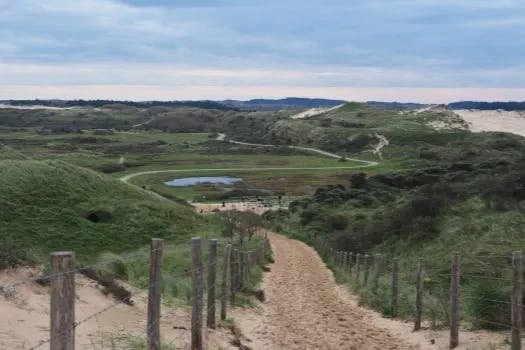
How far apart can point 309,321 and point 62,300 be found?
10.1 meters

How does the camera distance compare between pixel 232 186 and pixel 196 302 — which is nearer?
pixel 196 302

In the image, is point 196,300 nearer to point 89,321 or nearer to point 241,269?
point 89,321

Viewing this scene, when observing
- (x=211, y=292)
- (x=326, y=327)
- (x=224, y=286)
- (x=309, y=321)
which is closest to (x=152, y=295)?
(x=211, y=292)

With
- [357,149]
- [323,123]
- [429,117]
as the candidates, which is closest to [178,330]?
[357,149]

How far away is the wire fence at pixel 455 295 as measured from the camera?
32.2ft

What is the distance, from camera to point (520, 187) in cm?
3094

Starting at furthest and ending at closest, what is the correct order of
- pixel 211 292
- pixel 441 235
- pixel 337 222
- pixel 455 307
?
pixel 337 222
pixel 441 235
pixel 211 292
pixel 455 307

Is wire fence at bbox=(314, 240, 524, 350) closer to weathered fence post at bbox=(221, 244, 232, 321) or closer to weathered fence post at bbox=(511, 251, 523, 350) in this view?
weathered fence post at bbox=(511, 251, 523, 350)

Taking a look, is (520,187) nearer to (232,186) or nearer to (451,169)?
(451,169)

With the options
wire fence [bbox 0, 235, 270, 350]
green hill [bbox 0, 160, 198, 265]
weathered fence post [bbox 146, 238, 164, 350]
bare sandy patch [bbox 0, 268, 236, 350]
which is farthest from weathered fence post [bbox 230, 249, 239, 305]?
green hill [bbox 0, 160, 198, 265]

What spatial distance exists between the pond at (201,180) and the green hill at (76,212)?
177 feet

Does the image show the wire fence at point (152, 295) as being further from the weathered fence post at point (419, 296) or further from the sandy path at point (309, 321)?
the weathered fence post at point (419, 296)

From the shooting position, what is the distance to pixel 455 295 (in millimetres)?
11250

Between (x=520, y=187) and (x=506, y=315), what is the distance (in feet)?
67.0
